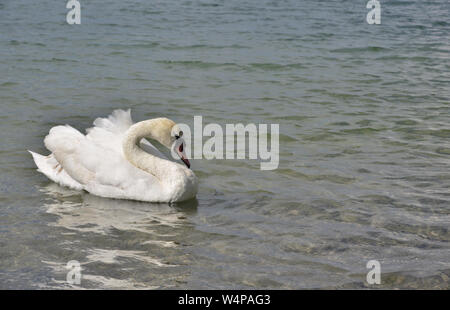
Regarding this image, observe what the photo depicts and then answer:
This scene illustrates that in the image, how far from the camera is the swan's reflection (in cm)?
555

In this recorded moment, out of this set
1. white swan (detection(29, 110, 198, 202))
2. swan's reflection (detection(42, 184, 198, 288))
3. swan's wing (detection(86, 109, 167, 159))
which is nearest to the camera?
swan's reflection (detection(42, 184, 198, 288))

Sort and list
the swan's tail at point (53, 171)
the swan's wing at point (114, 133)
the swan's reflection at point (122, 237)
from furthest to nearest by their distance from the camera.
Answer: the swan's wing at point (114, 133)
the swan's tail at point (53, 171)
the swan's reflection at point (122, 237)

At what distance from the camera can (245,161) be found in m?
8.80

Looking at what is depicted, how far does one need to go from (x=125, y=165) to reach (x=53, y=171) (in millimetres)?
971

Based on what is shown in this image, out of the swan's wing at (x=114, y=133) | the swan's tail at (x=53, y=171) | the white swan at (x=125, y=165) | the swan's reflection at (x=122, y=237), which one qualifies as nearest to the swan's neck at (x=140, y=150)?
the white swan at (x=125, y=165)

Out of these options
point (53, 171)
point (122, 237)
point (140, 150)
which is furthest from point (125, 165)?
point (122, 237)

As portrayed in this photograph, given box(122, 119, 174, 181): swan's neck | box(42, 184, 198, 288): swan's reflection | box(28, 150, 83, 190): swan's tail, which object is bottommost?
box(42, 184, 198, 288): swan's reflection

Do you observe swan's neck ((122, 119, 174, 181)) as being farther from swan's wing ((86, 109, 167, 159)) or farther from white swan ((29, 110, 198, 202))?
swan's wing ((86, 109, 167, 159))

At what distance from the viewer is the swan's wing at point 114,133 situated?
7.89 metres

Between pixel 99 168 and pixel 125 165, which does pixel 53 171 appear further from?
pixel 125 165

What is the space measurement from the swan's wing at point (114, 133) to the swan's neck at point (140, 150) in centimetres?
19

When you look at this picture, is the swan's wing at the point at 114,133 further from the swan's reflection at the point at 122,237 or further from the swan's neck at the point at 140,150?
the swan's reflection at the point at 122,237

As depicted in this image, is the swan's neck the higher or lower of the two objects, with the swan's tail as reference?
higher

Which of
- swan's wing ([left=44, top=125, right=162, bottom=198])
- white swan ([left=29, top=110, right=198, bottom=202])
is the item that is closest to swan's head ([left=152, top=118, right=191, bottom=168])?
white swan ([left=29, top=110, right=198, bottom=202])
